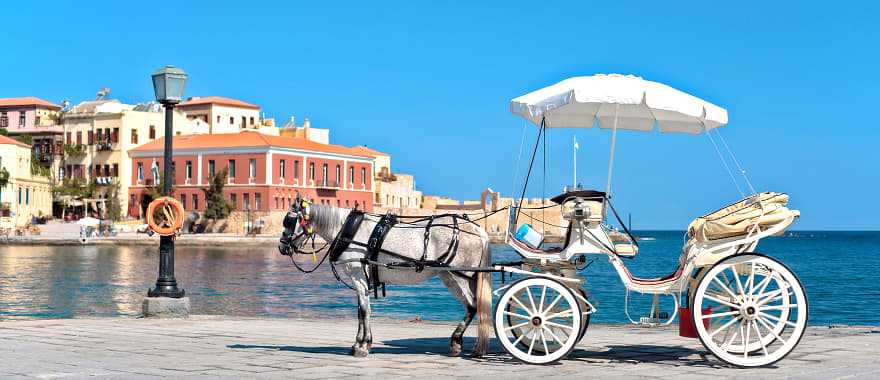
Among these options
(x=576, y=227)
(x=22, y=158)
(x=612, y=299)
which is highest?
(x=22, y=158)

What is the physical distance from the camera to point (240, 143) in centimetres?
7756

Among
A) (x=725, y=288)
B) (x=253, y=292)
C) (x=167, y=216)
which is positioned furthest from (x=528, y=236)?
(x=253, y=292)

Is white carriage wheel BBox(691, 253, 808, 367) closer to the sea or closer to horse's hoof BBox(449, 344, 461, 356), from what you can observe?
horse's hoof BBox(449, 344, 461, 356)

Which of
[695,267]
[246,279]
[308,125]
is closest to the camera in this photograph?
[695,267]

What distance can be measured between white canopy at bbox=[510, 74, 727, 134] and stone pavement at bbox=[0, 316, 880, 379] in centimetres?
218

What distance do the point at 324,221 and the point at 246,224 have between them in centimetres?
6909

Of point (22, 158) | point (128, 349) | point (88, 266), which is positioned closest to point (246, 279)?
point (88, 266)

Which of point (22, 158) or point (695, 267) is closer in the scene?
point (695, 267)

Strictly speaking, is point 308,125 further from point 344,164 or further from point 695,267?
point 695,267

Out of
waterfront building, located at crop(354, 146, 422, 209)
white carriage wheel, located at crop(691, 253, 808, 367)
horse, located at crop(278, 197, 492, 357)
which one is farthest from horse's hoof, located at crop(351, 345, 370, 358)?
waterfront building, located at crop(354, 146, 422, 209)

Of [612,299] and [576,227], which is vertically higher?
[576,227]

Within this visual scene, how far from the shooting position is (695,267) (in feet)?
→ 29.7

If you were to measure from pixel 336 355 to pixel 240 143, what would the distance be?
69444 mm

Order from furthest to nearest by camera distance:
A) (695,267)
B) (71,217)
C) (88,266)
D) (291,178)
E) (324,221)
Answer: (71,217)
(291,178)
(88,266)
(324,221)
(695,267)
